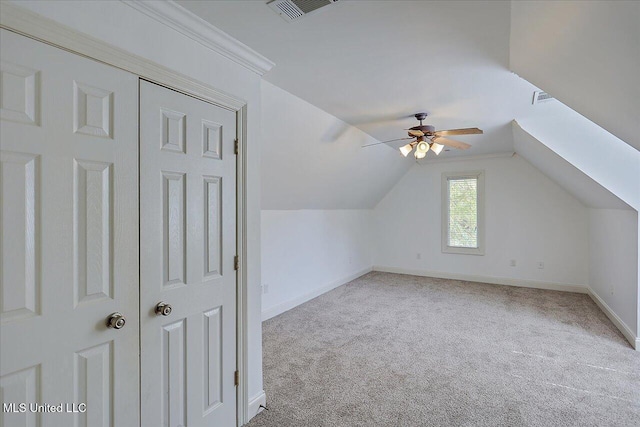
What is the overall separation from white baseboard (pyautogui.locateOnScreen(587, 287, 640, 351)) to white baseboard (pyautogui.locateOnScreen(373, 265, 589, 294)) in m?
0.32

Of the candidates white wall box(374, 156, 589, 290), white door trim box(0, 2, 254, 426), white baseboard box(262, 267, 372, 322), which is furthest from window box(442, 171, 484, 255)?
white door trim box(0, 2, 254, 426)

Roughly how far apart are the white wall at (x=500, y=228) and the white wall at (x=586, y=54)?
3.75 metres

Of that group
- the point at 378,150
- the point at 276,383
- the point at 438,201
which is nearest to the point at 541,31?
the point at 276,383

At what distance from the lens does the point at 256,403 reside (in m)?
2.25

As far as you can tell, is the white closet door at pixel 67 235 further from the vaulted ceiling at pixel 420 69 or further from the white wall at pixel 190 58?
the vaulted ceiling at pixel 420 69

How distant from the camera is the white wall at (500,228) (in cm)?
547

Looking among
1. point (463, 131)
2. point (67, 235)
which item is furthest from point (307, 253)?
point (67, 235)

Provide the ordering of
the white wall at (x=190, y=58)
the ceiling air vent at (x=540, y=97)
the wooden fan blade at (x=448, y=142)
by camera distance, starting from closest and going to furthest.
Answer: the white wall at (x=190, y=58), the ceiling air vent at (x=540, y=97), the wooden fan blade at (x=448, y=142)

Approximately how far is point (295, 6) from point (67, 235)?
1.56 m

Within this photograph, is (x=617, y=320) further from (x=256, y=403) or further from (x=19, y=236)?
(x=19, y=236)

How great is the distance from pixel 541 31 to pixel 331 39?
1.21 m

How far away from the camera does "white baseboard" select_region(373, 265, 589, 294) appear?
544 cm

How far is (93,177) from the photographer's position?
1388 mm

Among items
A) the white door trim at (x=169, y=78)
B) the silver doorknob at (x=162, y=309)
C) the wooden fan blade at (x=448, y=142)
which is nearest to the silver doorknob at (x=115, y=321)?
the silver doorknob at (x=162, y=309)
